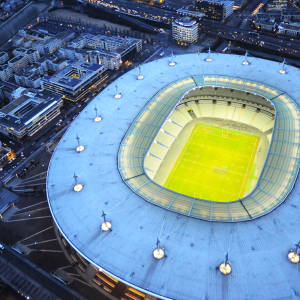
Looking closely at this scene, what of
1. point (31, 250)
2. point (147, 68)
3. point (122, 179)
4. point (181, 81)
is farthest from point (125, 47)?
point (31, 250)

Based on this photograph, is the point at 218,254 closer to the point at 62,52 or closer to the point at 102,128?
the point at 102,128

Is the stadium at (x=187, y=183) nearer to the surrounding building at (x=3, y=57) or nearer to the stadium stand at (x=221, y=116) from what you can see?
the stadium stand at (x=221, y=116)

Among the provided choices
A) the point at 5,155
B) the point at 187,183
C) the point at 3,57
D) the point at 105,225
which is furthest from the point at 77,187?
the point at 3,57

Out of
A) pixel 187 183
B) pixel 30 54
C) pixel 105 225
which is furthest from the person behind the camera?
pixel 30 54

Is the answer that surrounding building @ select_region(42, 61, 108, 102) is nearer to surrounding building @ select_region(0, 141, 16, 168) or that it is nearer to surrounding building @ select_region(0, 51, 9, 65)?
surrounding building @ select_region(0, 141, 16, 168)

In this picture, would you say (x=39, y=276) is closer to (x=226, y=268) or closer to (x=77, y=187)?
(x=77, y=187)

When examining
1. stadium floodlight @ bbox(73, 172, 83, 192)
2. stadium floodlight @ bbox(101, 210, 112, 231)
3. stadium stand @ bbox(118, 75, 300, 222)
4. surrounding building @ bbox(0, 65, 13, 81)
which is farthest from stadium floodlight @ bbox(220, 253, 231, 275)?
surrounding building @ bbox(0, 65, 13, 81)

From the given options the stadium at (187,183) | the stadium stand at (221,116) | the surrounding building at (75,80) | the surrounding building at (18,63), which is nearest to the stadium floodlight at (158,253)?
the stadium at (187,183)
